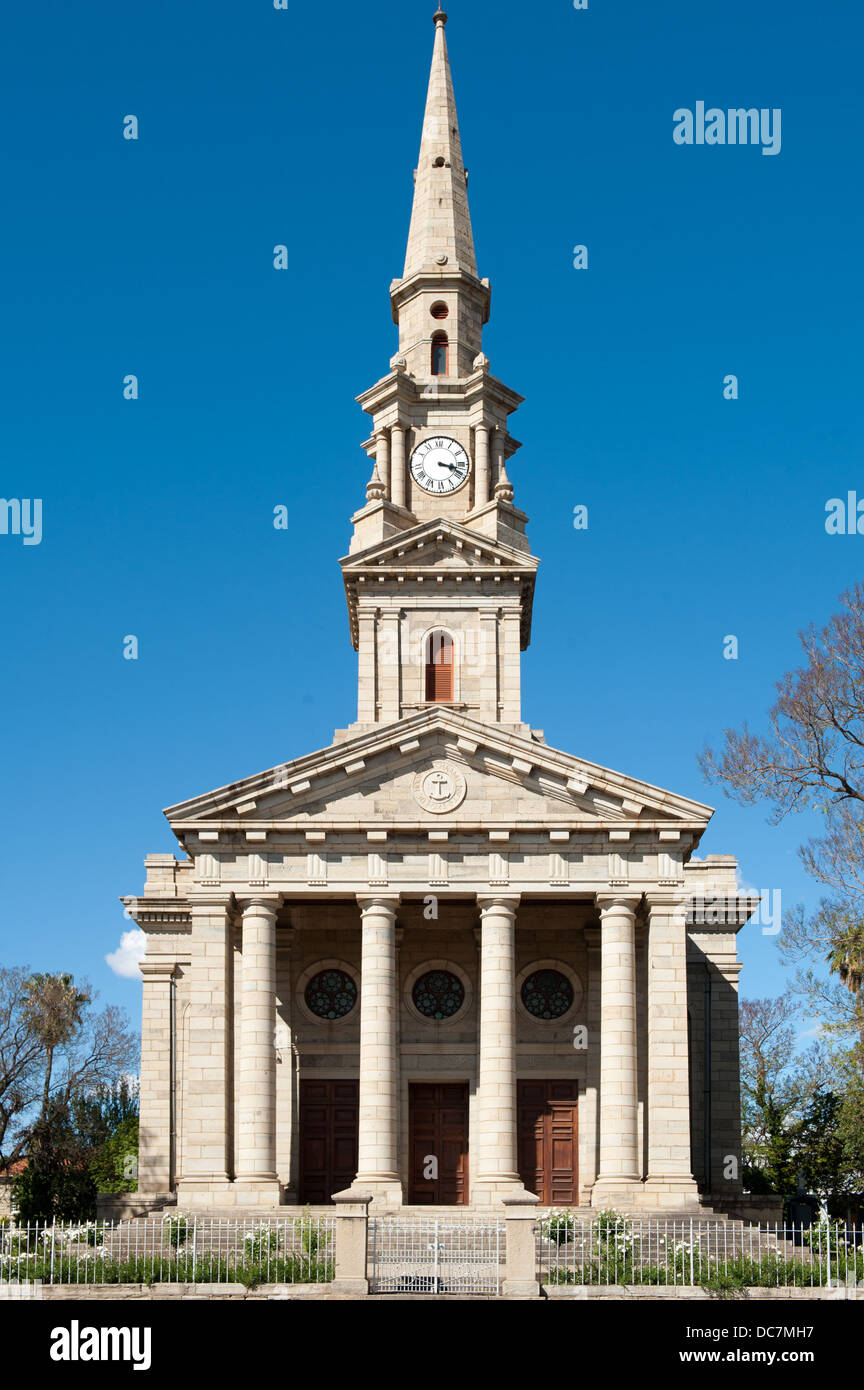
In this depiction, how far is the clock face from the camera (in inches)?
2126

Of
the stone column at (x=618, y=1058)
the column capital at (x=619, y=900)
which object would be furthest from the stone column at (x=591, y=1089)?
the column capital at (x=619, y=900)

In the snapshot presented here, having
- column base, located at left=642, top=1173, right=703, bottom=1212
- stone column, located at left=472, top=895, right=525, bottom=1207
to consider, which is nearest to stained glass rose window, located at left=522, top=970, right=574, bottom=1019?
stone column, located at left=472, top=895, right=525, bottom=1207

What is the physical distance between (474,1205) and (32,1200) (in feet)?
64.3

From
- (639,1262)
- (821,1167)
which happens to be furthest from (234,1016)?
(821,1167)

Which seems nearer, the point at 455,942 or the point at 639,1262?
the point at 639,1262

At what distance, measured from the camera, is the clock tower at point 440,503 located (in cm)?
5066

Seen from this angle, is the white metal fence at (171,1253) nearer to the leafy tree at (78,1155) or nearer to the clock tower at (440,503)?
the clock tower at (440,503)

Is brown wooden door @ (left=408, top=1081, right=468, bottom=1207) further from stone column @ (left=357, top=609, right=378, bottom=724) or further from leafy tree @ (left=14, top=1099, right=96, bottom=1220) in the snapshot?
leafy tree @ (left=14, top=1099, right=96, bottom=1220)

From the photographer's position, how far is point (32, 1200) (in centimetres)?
5256

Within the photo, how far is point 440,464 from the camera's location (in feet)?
178

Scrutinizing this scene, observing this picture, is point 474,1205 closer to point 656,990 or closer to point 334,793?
point 656,990

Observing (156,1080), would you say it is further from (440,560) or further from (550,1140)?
(440,560)

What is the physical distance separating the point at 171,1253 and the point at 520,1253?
802cm

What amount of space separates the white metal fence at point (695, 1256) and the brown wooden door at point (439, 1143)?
30.1 feet
